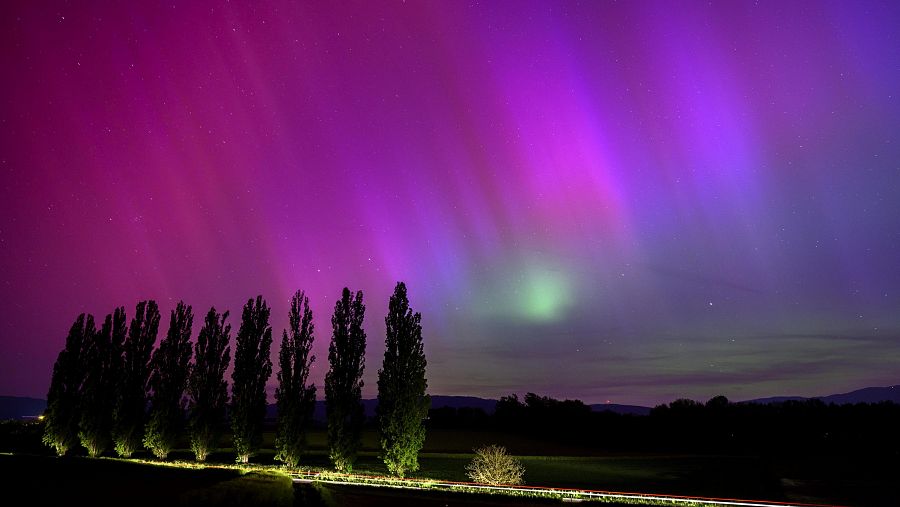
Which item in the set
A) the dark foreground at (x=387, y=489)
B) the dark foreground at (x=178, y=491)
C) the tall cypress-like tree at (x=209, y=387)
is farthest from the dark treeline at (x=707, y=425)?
the dark foreground at (x=178, y=491)

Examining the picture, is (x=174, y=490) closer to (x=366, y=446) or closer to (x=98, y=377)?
(x=98, y=377)

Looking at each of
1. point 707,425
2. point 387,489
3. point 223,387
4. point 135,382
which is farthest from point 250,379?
point 707,425

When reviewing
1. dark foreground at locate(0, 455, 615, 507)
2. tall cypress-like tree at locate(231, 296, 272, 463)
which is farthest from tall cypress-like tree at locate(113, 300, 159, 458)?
dark foreground at locate(0, 455, 615, 507)

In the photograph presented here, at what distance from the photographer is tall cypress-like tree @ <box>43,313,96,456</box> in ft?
175

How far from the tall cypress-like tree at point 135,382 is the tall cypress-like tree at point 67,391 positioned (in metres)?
4.34

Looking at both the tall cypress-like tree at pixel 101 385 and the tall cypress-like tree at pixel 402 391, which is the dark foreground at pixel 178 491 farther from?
the tall cypress-like tree at pixel 101 385

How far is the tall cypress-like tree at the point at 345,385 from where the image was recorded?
42188 millimetres

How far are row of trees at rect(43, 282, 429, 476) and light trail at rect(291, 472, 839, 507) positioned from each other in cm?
371

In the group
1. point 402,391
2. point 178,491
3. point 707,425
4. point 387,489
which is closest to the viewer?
point 178,491

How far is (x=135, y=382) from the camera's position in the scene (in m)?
55.3

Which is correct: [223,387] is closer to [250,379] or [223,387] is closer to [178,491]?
[250,379]

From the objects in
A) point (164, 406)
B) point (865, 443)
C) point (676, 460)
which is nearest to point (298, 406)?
point (164, 406)

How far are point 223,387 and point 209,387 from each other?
1.16 metres

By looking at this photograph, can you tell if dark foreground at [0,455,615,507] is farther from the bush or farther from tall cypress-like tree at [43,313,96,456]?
tall cypress-like tree at [43,313,96,456]
